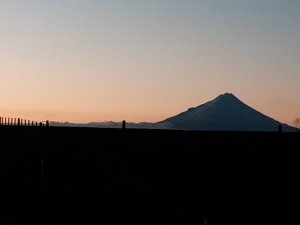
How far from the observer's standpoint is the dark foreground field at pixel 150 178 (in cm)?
1345

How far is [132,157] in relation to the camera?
1559 centimetres

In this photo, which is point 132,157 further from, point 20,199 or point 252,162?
point 20,199

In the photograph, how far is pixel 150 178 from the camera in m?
15.1

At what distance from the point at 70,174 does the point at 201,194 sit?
14.7ft

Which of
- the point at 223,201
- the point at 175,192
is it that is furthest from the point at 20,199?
the point at 223,201

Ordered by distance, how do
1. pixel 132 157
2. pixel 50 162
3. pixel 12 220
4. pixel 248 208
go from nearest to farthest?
pixel 248 208 < pixel 132 157 < pixel 12 220 < pixel 50 162

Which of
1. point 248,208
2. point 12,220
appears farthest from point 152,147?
point 12,220

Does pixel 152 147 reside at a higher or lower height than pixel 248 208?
higher

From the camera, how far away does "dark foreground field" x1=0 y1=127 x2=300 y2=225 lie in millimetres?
13445

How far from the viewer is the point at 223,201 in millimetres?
13688

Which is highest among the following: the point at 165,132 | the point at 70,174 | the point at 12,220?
the point at 165,132

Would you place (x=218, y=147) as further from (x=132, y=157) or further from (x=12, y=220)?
(x=12, y=220)

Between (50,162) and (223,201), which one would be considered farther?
(50,162)

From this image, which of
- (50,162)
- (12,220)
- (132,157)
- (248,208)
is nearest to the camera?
(248,208)
